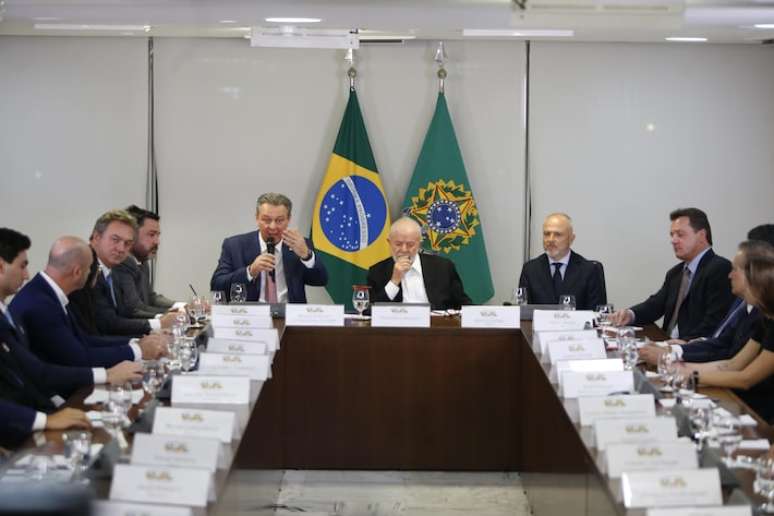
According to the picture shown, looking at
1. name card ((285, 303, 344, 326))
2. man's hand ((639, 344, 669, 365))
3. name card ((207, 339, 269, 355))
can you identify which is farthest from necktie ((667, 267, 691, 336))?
name card ((207, 339, 269, 355))

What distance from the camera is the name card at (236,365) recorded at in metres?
3.74

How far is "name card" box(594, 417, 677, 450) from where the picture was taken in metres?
2.88

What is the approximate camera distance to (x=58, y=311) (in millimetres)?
4262

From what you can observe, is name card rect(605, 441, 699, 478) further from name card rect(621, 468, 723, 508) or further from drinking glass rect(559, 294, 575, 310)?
drinking glass rect(559, 294, 575, 310)

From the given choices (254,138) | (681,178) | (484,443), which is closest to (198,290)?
(254,138)

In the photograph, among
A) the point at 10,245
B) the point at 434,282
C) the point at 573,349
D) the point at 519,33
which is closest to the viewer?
the point at 10,245

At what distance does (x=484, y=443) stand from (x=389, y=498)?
58cm

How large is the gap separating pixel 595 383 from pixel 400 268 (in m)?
2.10

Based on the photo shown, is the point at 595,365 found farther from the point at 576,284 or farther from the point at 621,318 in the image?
the point at 576,284

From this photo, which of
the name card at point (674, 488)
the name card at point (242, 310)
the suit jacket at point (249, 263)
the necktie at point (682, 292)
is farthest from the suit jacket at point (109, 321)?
the name card at point (674, 488)

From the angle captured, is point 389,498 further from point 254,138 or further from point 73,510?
point 73,510

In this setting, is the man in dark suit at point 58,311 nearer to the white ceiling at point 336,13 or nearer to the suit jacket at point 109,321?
the suit jacket at point 109,321

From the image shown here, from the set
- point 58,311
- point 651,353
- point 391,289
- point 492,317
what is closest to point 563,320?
point 492,317

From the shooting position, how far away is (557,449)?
3762 mm
